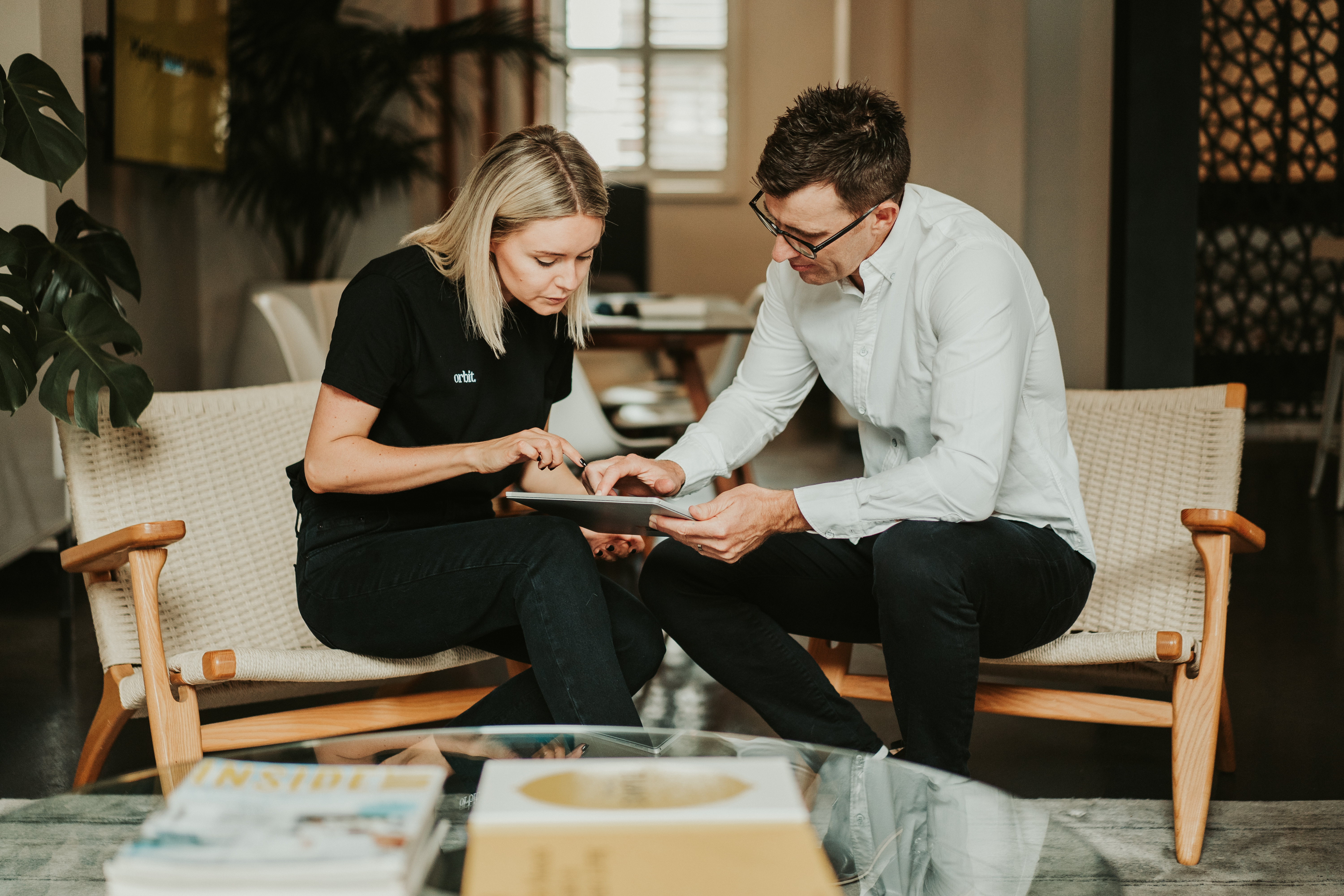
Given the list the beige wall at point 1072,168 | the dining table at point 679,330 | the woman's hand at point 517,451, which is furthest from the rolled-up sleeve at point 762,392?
the beige wall at point 1072,168

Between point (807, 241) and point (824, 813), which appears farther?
point (807, 241)

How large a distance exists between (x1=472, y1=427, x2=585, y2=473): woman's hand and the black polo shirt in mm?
70

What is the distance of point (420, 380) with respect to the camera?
5.51 feet

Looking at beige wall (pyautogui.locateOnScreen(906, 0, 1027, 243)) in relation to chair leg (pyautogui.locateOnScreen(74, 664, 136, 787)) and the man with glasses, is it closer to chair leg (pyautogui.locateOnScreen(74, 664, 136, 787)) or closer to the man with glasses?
the man with glasses

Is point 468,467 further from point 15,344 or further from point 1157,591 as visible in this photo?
point 1157,591

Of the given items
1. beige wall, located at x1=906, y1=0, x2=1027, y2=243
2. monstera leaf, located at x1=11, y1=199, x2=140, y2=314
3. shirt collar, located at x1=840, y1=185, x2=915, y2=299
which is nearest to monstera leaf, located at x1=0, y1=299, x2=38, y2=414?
monstera leaf, located at x1=11, y1=199, x2=140, y2=314

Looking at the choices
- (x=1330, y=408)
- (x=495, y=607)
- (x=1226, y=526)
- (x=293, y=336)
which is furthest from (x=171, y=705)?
(x=1330, y=408)

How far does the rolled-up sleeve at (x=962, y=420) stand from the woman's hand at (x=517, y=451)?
35cm

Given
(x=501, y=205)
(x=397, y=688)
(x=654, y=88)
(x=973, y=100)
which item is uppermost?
(x=654, y=88)

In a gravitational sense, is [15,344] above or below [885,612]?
above

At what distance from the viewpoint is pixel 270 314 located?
329cm

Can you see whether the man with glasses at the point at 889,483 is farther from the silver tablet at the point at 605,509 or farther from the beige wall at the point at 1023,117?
the beige wall at the point at 1023,117

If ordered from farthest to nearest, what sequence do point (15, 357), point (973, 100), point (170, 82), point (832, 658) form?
1. point (973, 100)
2. point (170, 82)
3. point (832, 658)
4. point (15, 357)

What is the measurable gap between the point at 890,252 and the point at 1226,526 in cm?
63
